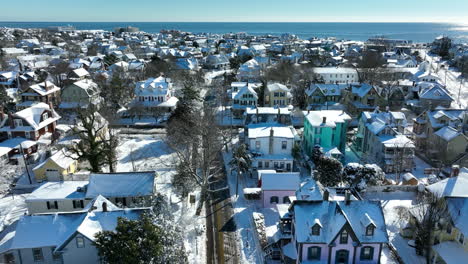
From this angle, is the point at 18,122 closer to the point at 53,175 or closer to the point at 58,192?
the point at 53,175

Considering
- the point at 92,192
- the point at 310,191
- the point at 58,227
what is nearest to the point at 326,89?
the point at 310,191

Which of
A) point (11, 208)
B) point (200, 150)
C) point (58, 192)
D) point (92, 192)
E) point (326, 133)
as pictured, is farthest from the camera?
point (200, 150)

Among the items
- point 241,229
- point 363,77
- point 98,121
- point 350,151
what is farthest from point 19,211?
point 363,77

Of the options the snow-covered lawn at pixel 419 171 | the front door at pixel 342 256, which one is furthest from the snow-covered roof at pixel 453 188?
the front door at pixel 342 256

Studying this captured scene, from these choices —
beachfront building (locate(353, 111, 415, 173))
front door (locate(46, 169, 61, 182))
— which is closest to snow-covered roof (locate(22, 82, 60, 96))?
front door (locate(46, 169, 61, 182))

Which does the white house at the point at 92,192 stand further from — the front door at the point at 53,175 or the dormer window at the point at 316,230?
the dormer window at the point at 316,230

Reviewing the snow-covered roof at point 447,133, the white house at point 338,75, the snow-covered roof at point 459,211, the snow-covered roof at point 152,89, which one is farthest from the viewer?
the white house at point 338,75

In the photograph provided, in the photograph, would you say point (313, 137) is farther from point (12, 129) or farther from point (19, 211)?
point (12, 129)
